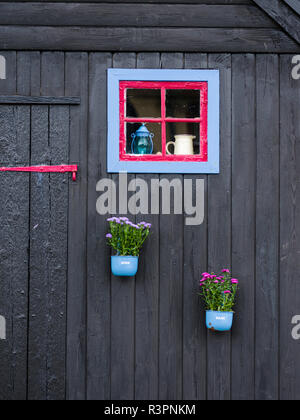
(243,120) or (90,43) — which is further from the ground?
(90,43)

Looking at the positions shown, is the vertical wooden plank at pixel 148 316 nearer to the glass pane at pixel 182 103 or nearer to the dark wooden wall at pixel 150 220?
the dark wooden wall at pixel 150 220

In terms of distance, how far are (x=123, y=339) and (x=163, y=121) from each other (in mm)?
1580

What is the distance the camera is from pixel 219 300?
313 centimetres

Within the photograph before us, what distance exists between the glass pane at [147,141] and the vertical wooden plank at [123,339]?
0.92 metres

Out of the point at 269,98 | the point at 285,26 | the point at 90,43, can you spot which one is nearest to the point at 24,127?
the point at 90,43

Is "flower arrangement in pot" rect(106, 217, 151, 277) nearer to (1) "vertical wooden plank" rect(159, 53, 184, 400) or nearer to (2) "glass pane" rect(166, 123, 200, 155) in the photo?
(1) "vertical wooden plank" rect(159, 53, 184, 400)

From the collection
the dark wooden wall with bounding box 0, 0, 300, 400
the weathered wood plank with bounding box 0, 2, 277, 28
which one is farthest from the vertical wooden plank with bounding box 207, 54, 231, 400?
the weathered wood plank with bounding box 0, 2, 277, 28

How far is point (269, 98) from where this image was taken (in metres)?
3.34

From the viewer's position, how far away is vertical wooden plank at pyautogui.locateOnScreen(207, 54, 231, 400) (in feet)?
10.8

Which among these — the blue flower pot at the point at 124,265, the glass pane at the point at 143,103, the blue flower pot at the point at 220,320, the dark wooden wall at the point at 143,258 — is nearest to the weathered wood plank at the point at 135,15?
the dark wooden wall at the point at 143,258

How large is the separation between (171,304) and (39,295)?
0.93 metres

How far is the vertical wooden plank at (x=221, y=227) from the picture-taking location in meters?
3.28

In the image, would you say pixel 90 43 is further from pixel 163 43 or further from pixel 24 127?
pixel 24 127

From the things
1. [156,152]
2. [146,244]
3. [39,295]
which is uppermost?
[156,152]
